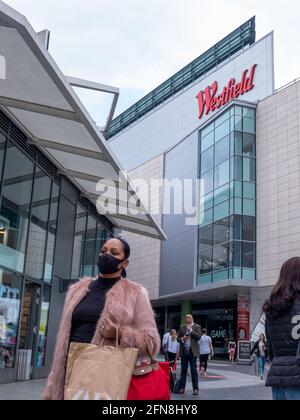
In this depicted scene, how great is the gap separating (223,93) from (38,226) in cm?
2733

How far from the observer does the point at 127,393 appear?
254cm

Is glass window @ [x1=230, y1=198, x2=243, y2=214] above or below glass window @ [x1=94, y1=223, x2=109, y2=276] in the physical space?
above

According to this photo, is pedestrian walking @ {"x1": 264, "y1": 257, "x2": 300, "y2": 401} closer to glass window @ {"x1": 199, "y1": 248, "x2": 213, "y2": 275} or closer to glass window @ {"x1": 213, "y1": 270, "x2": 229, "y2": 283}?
glass window @ {"x1": 213, "y1": 270, "x2": 229, "y2": 283}

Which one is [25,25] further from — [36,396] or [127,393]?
[36,396]

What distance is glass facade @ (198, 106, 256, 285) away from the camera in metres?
30.7

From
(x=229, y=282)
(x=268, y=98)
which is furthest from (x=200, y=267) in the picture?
(x=268, y=98)

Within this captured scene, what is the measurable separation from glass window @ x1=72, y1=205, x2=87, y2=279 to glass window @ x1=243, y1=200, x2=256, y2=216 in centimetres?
1725

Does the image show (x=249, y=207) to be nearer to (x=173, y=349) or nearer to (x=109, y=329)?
(x=173, y=349)

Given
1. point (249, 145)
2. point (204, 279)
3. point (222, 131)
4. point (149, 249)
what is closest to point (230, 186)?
point (249, 145)

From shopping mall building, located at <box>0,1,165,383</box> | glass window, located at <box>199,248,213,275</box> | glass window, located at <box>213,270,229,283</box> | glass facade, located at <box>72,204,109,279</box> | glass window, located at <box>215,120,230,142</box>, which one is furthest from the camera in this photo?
glass window, located at <box>199,248,213,275</box>

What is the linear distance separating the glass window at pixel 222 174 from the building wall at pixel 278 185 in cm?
214

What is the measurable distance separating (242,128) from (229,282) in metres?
10.1

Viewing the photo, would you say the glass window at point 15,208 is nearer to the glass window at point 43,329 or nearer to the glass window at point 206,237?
the glass window at point 43,329

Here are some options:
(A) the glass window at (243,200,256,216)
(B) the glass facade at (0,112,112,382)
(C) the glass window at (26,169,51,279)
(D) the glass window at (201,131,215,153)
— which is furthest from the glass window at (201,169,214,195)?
(C) the glass window at (26,169,51,279)
